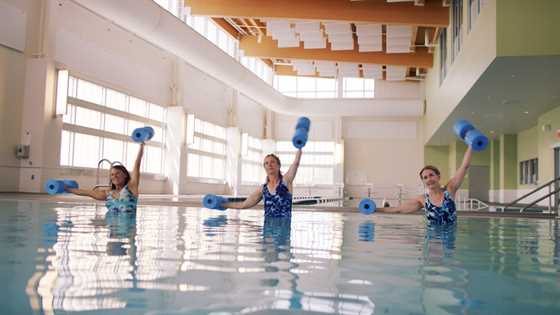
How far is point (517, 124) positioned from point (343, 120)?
1230cm

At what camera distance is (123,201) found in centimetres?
666

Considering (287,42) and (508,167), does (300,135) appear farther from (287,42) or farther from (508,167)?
(508,167)

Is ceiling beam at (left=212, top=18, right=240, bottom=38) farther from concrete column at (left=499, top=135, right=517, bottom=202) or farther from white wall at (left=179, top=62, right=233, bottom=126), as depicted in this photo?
concrete column at (left=499, top=135, right=517, bottom=202)

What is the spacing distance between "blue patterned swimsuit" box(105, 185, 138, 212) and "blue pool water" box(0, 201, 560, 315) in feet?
5.82

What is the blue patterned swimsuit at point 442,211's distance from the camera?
6430 millimetres

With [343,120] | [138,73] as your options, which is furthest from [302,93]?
[138,73]

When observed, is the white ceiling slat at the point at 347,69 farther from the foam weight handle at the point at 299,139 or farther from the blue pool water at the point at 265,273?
the blue pool water at the point at 265,273

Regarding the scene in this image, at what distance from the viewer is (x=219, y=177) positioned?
24672mm

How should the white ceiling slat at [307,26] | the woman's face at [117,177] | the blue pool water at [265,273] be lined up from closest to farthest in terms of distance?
the blue pool water at [265,273] < the woman's face at [117,177] < the white ceiling slat at [307,26]

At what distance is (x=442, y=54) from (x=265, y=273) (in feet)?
55.9

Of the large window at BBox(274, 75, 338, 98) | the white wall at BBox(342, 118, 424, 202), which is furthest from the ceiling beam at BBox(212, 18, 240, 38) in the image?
the white wall at BBox(342, 118, 424, 202)

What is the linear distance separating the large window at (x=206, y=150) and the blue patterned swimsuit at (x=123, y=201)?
13.2 metres

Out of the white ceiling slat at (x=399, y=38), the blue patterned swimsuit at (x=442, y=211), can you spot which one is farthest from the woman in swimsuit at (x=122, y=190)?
the white ceiling slat at (x=399, y=38)

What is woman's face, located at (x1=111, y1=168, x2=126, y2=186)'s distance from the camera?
656 cm
